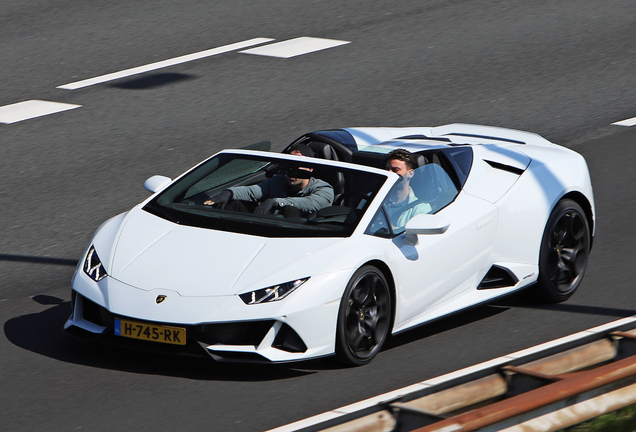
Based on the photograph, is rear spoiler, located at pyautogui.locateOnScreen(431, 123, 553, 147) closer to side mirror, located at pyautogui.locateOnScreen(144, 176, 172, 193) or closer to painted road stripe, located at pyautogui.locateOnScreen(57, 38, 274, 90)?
side mirror, located at pyautogui.locateOnScreen(144, 176, 172, 193)

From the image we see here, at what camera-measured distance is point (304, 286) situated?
20.7 feet

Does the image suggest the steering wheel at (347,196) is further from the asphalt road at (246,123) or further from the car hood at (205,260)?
the asphalt road at (246,123)

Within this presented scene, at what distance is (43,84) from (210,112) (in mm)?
2316

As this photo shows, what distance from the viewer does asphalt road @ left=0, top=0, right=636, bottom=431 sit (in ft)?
20.8

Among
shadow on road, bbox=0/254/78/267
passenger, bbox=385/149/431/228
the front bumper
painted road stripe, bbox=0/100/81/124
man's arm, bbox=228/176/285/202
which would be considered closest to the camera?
the front bumper

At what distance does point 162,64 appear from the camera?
14.0m

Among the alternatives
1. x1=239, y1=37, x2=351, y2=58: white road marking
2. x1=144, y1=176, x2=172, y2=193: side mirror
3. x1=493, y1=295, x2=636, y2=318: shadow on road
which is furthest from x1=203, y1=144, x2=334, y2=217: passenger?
x1=239, y1=37, x2=351, y2=58: white road marking

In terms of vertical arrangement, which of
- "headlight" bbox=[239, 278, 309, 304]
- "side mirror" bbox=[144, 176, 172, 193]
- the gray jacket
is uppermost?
"side mirror" bbox=[144, 176, 172, 193]

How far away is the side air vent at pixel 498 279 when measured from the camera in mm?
7600

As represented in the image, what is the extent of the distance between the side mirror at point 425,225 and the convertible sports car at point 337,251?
0.04 ft

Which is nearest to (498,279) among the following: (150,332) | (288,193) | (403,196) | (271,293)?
(403,196)

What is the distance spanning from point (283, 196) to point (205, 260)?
50.6 inches

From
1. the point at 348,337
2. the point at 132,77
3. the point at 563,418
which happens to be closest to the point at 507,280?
the point at 348,337

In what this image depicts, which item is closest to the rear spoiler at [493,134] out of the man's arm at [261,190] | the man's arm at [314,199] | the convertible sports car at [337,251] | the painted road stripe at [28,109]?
the convertible sports car at [337,251]
